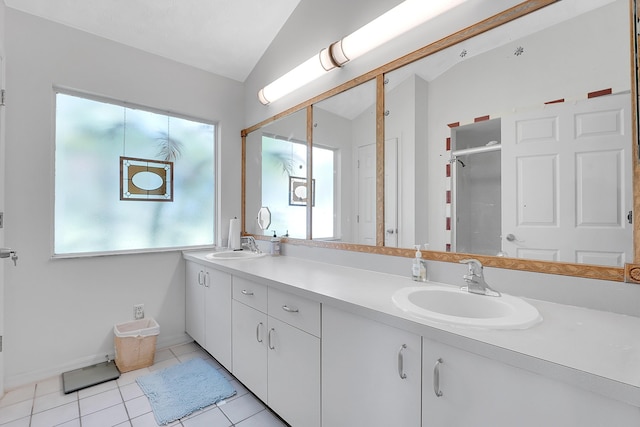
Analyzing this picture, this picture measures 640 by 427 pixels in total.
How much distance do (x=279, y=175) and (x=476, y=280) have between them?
71.0 inches

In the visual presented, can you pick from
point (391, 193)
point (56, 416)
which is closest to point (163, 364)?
point (56, 416)

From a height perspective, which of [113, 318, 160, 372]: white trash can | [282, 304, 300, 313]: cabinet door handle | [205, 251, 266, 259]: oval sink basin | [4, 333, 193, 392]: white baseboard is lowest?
[4, 333, 193, 392]: white baseboard

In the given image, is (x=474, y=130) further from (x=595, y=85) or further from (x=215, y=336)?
(x=215, y=336)

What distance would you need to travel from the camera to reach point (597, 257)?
1.04 meters

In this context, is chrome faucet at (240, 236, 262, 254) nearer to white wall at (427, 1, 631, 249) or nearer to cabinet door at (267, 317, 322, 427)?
cabinet door at (267, 317, 322, 427)

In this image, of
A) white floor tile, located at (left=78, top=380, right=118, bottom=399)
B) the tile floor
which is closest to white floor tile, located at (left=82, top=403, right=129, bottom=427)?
the tile floor

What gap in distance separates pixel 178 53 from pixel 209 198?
1.27 meters

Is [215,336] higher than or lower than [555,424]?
lower

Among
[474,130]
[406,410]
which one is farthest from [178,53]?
[406,410]

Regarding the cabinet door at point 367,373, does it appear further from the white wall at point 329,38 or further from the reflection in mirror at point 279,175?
the white wall at point 329,38

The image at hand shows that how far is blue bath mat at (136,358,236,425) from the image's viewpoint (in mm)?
1713

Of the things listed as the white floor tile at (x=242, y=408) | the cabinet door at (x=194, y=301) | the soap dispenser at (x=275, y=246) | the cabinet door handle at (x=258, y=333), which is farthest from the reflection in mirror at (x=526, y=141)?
the cabinet door at (x=194, y=301)

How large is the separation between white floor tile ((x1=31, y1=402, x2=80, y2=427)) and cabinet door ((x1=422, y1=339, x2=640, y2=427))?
1.94 metres

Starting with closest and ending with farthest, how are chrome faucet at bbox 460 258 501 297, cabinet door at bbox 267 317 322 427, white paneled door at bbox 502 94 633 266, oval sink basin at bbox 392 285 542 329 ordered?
oval sink basin at bbox 392 285 542 329, white paneled door at bbox 502 94 633 266, chrome faucet at bbox 460 258 501 297, cabinet door at bbox 267 317 322 427
